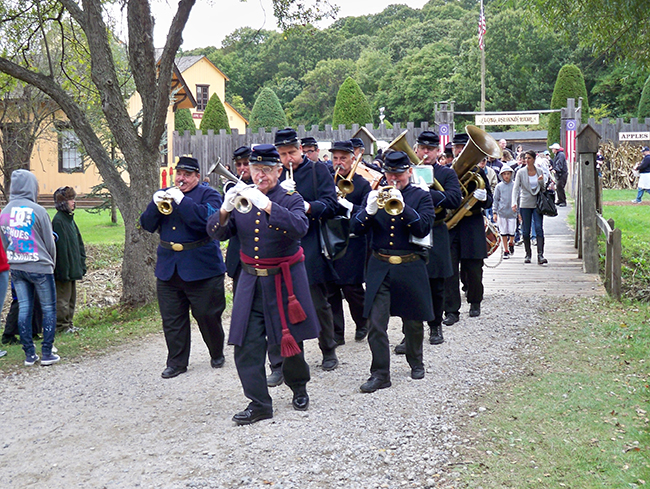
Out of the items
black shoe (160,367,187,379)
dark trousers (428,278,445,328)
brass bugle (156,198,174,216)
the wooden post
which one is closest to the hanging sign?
the wooden post

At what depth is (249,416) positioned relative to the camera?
5637mm

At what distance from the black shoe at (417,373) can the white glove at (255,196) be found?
2.31 metres

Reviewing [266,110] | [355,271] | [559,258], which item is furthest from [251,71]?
[355,271]

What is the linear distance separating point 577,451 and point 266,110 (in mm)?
47140

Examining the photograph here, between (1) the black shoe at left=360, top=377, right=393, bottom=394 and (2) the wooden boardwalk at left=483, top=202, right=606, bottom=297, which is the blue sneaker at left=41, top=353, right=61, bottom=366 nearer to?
(1) the black shoe at left=360, top=377, right=393, bottom=394

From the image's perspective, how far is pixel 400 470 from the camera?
15.6 feet

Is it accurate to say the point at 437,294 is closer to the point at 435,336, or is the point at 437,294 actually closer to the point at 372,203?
the point at 435,336

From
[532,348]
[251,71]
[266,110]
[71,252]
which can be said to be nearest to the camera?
[532,348]

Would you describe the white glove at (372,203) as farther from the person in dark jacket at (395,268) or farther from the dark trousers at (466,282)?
the dark trousers at (466,282)

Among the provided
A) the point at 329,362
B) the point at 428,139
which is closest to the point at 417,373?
the point at 329,362

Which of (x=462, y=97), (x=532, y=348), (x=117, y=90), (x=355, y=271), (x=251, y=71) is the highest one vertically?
(x=251, y=71)

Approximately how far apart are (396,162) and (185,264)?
214 centimetres

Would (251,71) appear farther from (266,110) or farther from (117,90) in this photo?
(117,90)

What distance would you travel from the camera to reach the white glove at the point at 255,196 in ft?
17.2
